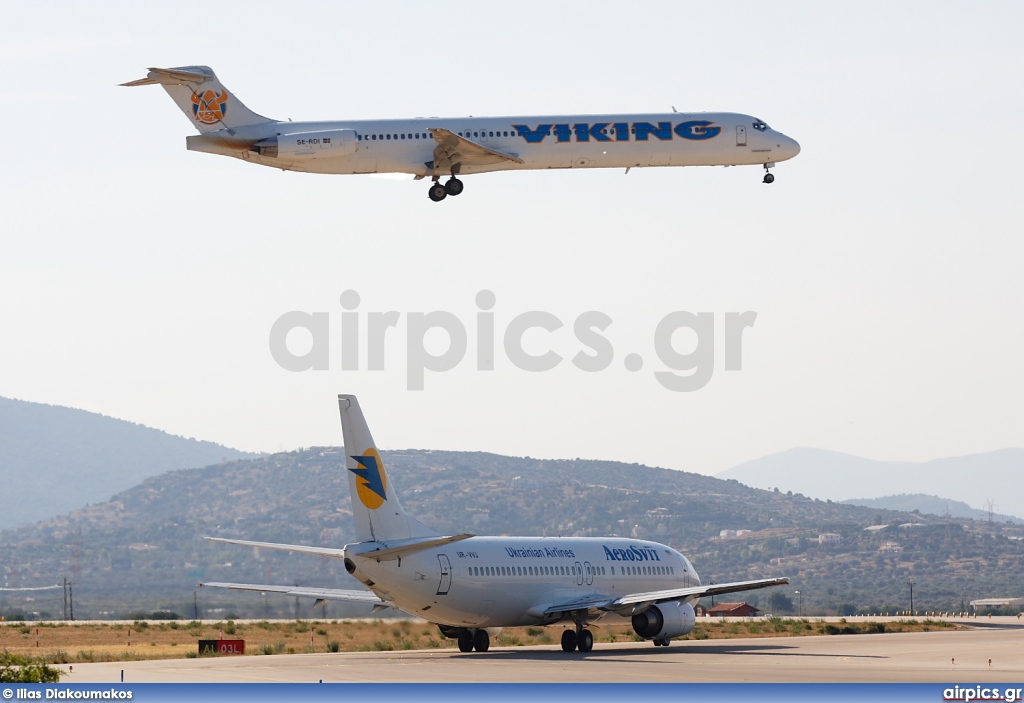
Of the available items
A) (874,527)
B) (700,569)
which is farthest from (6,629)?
(874,527)

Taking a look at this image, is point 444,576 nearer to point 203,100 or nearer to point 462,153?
point 462,153

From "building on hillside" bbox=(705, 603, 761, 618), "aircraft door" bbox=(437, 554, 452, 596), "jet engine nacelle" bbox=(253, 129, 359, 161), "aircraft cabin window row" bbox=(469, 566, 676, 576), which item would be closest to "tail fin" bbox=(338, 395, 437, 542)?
"aircraft door" bbox=(437, 554, 452, 596)

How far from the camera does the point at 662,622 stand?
48219mm

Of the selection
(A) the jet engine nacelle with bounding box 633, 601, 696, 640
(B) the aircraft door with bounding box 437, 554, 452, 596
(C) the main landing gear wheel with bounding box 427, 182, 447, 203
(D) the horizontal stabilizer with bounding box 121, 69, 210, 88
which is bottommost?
(A) the jet engine nacelle with bounding box 633, 601, 696, 640

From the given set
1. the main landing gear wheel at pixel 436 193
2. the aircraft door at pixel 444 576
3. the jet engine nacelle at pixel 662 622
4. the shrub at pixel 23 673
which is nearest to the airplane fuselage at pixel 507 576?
the aircraft door at pixel 444 576

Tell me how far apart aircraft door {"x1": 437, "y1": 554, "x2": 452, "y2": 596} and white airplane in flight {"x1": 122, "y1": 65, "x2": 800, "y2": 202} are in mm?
11759

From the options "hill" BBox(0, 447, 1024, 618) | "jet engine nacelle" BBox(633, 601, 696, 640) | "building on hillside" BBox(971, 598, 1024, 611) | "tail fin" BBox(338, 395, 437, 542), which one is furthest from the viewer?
"hill" BBox(0, 447, 1024, 618)

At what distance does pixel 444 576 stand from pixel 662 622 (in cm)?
787

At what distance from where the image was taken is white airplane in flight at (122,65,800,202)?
48.8 m

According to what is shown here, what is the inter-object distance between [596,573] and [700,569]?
93073 millimetres

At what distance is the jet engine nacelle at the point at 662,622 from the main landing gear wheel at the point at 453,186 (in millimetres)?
14635

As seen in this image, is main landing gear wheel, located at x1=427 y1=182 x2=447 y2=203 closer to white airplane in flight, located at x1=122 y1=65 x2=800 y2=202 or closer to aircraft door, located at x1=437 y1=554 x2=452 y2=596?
white airplane in flight, located at x1=122 y1=65 x2=800 y2=202

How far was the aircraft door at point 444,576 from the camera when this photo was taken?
44.5 meters

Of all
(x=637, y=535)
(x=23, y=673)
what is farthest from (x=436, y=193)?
(x=637, y=535)
